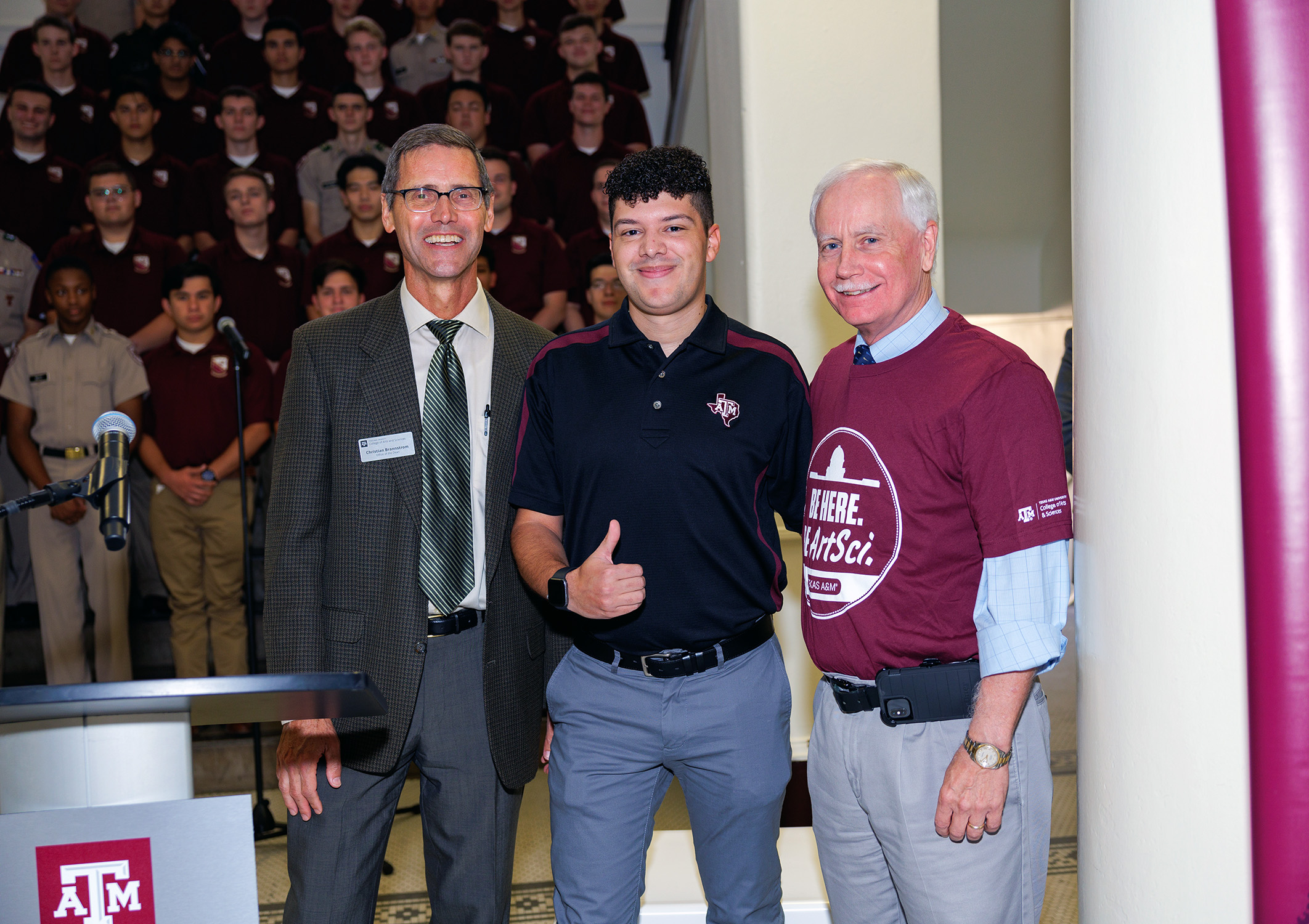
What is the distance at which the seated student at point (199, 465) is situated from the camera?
424 cm

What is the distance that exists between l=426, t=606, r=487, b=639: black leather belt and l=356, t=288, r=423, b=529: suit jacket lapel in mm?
176

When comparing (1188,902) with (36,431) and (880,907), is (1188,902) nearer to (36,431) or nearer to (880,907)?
(880,907)

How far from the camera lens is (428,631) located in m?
1.88

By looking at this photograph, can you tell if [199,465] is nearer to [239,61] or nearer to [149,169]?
[149,169]

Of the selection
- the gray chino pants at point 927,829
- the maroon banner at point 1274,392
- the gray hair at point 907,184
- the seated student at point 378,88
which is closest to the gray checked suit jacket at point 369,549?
the gray chino pants at point 927,829

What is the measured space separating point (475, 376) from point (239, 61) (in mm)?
5947

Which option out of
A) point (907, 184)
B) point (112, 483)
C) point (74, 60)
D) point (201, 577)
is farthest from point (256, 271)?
point (907, 184)

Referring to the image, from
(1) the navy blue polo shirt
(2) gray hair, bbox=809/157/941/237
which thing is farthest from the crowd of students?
(2) gray hair, bbox=809/157/941/237

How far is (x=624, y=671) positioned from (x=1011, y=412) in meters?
0.77

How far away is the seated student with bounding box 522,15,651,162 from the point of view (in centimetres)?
643

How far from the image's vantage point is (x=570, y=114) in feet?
21.1

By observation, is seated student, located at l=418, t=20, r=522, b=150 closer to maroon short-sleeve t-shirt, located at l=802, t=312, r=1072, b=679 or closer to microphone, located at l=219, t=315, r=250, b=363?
microphone, located at l=219, t=315, r=250, b=363

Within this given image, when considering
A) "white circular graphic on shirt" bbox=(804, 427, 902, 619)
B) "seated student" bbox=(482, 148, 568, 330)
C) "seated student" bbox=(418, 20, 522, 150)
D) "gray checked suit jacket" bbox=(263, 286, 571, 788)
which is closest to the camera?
"white circular graphic on shirt" bbox=(804, 427, 902, 619)

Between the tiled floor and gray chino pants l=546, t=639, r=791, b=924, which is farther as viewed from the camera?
the tiled floor
